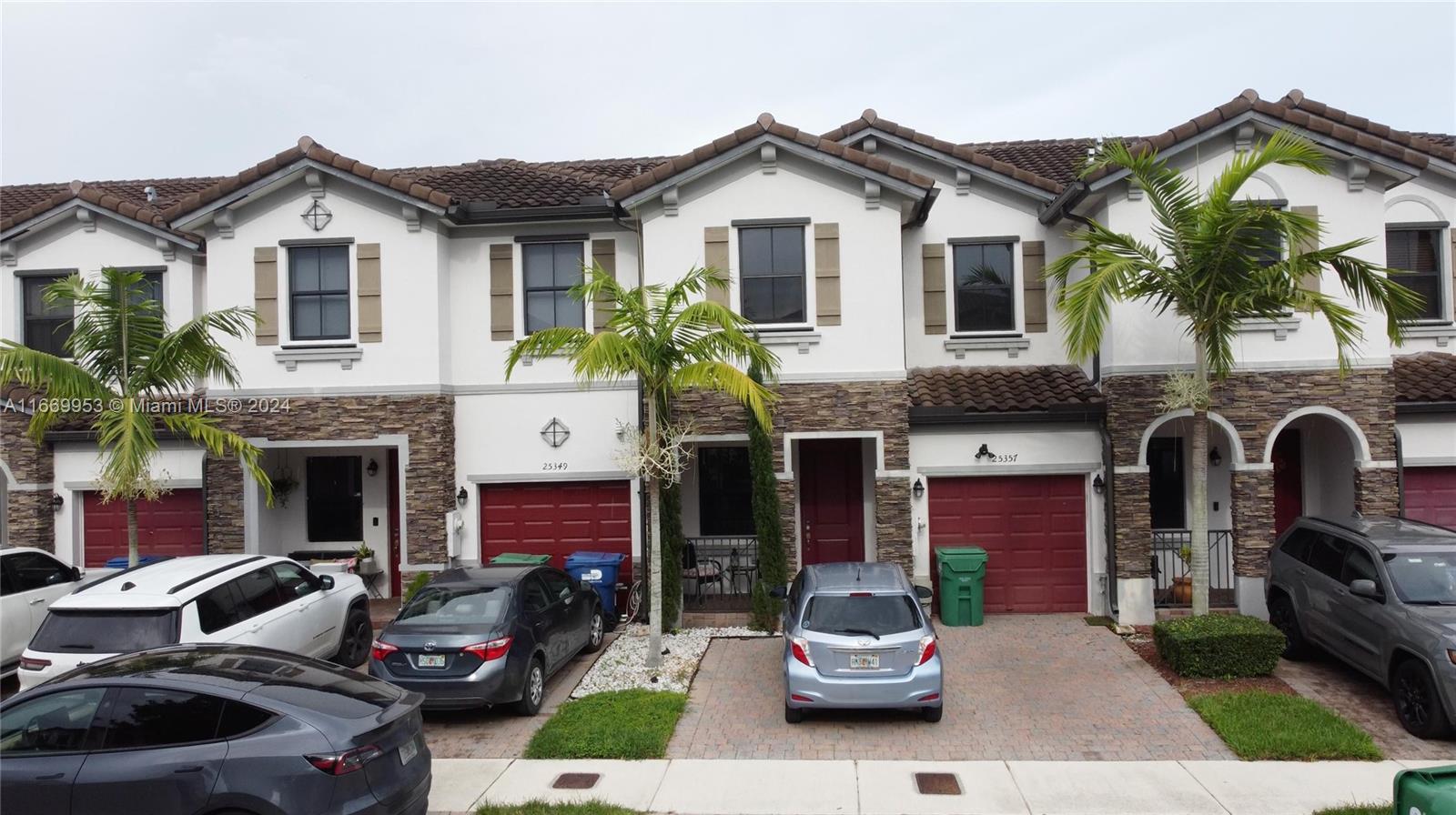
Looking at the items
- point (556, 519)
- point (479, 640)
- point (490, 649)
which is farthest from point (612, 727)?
point (556, 519)

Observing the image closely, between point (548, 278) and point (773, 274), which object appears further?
point (548, 278)

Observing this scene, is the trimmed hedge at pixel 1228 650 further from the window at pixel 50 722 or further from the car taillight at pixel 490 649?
the window at pixel 50 722

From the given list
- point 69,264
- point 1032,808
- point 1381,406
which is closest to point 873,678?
point 1032,808

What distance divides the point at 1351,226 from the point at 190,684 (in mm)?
15196

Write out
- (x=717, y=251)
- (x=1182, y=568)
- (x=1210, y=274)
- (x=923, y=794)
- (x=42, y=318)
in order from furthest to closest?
(x=42, y=318)
(x=1182, y=568)
(x=717, y=251)
(x=1210, y=274)
(x=923, y=794)

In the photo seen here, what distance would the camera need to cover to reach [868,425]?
13133mm

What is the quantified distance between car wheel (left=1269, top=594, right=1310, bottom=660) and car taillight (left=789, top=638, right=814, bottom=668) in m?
Answer: 6.25

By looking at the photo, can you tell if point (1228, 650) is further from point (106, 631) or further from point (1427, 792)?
point (106, 631)

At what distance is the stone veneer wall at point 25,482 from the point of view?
14172mm

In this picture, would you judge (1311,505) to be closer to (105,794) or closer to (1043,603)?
(1043,603)

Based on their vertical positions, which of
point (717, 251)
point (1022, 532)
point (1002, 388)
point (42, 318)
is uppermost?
point (717, 251)

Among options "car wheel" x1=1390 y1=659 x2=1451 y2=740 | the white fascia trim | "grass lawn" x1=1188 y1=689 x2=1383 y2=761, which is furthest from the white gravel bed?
"car wheel" x1=1390 y1=659 x2=1451 y2=740

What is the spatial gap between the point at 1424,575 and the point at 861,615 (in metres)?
6.04

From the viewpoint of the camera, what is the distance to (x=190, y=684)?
6.09 m
